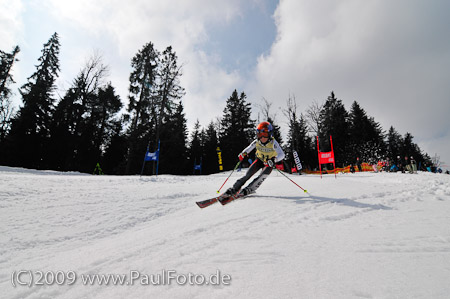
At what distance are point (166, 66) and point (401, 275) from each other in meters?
25.3

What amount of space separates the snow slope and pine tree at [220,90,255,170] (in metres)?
30.7

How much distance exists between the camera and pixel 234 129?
39.4m

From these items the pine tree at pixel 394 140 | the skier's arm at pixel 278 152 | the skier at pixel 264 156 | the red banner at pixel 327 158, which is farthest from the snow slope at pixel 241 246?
the pine tree at pixel 394 140

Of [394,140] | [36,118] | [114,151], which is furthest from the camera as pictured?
[394,140]

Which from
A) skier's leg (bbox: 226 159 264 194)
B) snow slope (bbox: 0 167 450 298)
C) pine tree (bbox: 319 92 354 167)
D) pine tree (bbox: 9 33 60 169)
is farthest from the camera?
pine tree (bbox: 319 92 354 167)

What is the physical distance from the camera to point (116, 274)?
1.65 metres

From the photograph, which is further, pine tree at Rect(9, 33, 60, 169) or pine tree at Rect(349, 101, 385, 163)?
pine tree at Rect(349, 101, 385, 163)

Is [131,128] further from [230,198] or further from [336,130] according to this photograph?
[336,130]

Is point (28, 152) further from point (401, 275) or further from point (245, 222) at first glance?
point (401, 275)

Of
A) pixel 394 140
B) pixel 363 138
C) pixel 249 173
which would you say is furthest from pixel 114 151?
pixel 394 140

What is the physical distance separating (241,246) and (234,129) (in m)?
37.8

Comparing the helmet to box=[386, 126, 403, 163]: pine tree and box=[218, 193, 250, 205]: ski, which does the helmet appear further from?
box=[386, 126, 403, 163]: pine tree

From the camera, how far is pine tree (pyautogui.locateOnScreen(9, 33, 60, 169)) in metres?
22.2

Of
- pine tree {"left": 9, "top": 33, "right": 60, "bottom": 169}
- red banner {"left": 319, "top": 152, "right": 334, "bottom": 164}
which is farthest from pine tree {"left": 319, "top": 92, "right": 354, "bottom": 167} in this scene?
pine tree {"left": 9, "top": 33, "right": 60, "bottom": 169}
